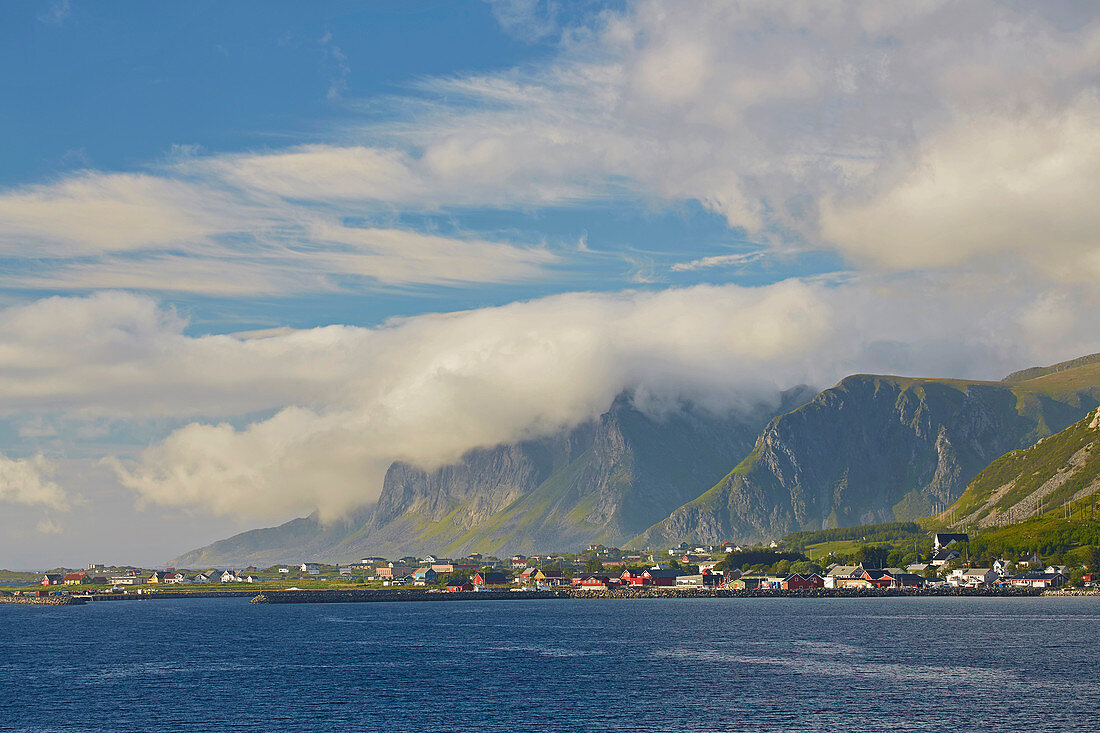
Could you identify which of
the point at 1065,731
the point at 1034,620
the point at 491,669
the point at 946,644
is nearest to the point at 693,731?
the point at 1065,731

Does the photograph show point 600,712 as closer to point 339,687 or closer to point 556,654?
point 339,687

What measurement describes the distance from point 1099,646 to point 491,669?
6402 centimetres

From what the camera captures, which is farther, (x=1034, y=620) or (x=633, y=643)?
(x=1034, y=620)

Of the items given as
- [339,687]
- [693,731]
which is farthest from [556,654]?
[693,731]

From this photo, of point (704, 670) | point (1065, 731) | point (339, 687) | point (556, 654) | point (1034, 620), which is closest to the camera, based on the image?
point (1065, 731)

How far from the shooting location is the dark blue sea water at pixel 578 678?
82438 mm

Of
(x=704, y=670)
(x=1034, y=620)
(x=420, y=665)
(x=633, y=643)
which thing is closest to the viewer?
(x=704, y=670)

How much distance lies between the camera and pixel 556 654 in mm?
127688

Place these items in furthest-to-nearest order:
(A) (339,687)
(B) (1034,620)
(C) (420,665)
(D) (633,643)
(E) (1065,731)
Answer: (B) (1034,620) < (D) (633,643) < (C) (420,665) < (A) (339,687) < (E) (1065,731)

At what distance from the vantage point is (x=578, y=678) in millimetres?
104938

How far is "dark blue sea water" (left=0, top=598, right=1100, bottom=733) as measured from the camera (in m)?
82.4

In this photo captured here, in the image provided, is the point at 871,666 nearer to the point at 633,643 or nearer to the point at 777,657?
the point at 777,657

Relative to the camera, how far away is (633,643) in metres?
140

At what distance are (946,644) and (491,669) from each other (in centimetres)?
5280
